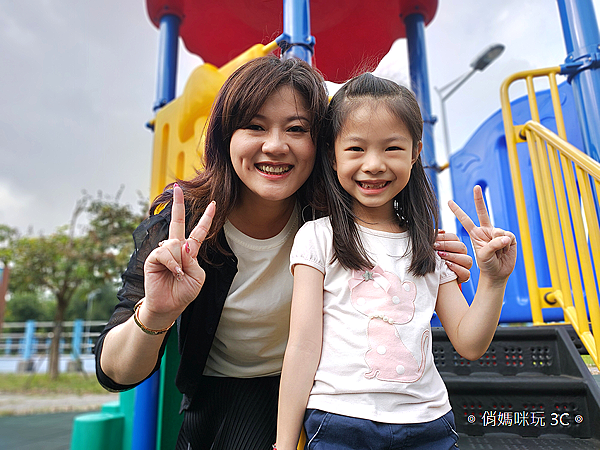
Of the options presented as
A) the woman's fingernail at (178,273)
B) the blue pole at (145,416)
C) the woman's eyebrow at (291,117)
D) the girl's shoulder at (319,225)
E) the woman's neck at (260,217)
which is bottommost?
the blue pole at (145,416)

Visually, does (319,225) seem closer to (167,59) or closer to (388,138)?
(388,138)

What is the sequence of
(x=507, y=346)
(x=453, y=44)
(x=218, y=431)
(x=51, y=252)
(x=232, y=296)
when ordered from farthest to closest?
(x=51, y=252), (x=453, y=44), (x=507, y=346), (x=218, y=431), (x=232, y=296)

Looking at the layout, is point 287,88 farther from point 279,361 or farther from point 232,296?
point 279,361

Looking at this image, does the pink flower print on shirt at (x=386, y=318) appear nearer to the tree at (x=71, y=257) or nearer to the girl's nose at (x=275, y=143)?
the girl's nose at (x=275, y=143)

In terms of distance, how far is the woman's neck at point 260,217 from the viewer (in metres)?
1.27

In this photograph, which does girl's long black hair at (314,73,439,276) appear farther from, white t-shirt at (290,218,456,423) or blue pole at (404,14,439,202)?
blue pole at (404,14,439,202)

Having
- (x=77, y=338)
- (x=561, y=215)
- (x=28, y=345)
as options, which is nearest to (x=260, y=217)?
(x=561, y=215)

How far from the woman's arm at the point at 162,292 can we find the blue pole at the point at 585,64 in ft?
7.49

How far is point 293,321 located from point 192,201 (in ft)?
1.53

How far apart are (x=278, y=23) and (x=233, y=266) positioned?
5.96ft

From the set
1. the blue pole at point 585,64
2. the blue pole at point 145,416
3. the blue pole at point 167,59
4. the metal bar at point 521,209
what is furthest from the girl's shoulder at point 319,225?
the blue pole at point 167,59

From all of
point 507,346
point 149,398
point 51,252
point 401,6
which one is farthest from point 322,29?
point 51,252

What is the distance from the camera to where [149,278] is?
2.91 feet

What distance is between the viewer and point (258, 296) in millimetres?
1240
